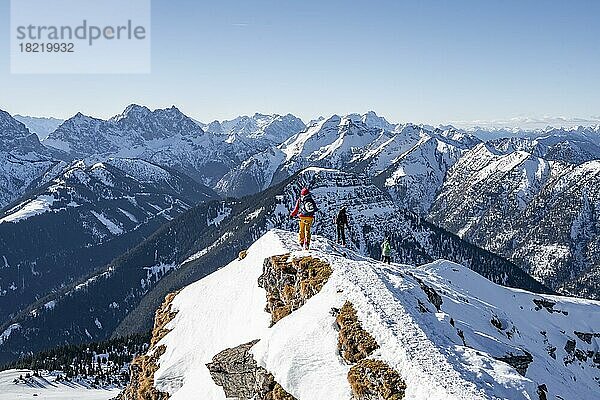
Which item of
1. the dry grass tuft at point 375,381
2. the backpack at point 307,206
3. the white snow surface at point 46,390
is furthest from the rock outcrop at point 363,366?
the white snow surface at point 46,390

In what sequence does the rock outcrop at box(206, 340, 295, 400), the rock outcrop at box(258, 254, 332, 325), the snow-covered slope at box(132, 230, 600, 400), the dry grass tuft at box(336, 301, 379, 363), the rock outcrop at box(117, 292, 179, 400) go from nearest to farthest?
the snow-covered slope at box(132, 230, 600, 400), the dry grass tuft at box(336, 301, 379, 363), the rock outcrop at box(206, 340, 295, 400), the rock outcrop at box(258, 254, 332, 325), the rock outcrop at box(117, 292, 179, 400)

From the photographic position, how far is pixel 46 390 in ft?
388

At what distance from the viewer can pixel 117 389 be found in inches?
4779

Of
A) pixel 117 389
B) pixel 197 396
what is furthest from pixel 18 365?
pixel 197 396

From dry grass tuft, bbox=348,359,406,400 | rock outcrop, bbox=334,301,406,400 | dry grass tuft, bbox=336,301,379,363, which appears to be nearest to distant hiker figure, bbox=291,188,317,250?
rock outcrop, bbox=334,301,406,400

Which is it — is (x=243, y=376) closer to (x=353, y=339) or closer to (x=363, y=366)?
(x=353, y=339)

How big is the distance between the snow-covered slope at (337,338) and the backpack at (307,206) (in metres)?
3.51

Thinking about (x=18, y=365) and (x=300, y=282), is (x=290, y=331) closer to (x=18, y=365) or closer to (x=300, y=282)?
(x=300, y=282)

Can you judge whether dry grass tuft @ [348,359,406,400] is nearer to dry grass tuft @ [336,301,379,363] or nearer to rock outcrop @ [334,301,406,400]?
rock outcrop @ [334,301,406,400]

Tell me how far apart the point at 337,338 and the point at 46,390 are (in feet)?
388

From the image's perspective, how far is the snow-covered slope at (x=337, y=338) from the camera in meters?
22.7

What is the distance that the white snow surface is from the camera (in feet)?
364

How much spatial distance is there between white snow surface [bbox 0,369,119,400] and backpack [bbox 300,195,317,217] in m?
90.5

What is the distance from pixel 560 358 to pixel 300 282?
45201 mm
